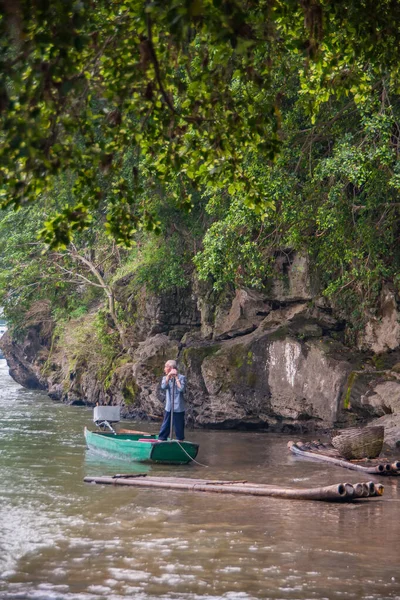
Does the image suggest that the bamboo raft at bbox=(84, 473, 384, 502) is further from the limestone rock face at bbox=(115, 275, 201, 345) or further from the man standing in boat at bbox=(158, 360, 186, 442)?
the limestone rock face at bbox=(115, 275, 201, 345)

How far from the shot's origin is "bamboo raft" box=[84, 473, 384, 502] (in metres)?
11.3

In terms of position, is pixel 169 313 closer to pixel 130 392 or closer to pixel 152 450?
pixel 130 392

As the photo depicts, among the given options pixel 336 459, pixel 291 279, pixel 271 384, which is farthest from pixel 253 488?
pixel 291 279

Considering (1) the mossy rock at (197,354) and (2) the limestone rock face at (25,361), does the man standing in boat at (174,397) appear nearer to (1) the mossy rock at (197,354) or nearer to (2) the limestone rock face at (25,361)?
(1) the mossy rock at (197,354)

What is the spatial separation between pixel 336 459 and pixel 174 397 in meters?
3.44

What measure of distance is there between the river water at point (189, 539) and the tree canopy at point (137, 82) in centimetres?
317

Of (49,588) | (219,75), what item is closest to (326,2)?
(219,75)

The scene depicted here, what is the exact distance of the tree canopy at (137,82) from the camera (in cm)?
584

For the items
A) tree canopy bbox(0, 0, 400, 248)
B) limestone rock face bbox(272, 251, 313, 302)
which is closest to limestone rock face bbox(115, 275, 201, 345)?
limestone rock face bbox(272, 251, 313, 302)

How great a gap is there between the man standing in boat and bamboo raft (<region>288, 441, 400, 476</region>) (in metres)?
2.36

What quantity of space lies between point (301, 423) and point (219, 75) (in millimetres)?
14702

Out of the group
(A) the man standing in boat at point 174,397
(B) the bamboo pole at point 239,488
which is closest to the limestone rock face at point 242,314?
(A) the man standing in boat at point 174,397

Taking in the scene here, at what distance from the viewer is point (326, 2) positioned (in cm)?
805

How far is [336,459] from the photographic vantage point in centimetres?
1511
